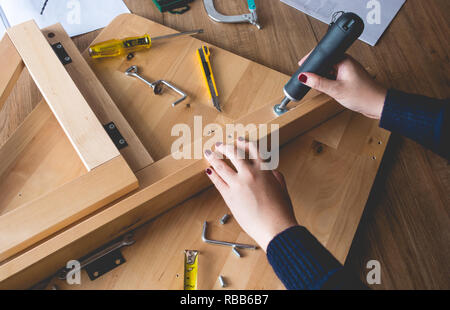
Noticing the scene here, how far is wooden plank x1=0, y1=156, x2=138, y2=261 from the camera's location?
1.63ft

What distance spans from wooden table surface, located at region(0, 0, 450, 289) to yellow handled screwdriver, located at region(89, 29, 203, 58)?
→ 0.30ft

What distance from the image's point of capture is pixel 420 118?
60 cm

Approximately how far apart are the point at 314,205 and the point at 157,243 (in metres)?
0.30

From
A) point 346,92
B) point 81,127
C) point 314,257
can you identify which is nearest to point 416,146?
point 346,92

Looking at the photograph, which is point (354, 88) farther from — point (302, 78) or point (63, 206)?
point (63, 206)

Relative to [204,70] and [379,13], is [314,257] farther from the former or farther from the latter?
[379,13]

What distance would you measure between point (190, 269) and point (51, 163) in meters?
0.33

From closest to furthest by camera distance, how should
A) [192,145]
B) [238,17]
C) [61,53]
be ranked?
1. [192,145]
2. [61,53]
3. [238,17]

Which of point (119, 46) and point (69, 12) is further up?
point (69, 12)

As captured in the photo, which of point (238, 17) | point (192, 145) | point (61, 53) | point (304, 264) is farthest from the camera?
point (238, 17)

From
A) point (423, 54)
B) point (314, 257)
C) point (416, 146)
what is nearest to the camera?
point (314, 257)

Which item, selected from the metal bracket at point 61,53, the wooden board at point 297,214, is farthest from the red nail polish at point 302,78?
the metal bracket at point 61,53

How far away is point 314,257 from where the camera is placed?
0.49m

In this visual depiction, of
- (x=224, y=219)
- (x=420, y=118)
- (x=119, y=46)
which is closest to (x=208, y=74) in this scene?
(x=119, y=46)
